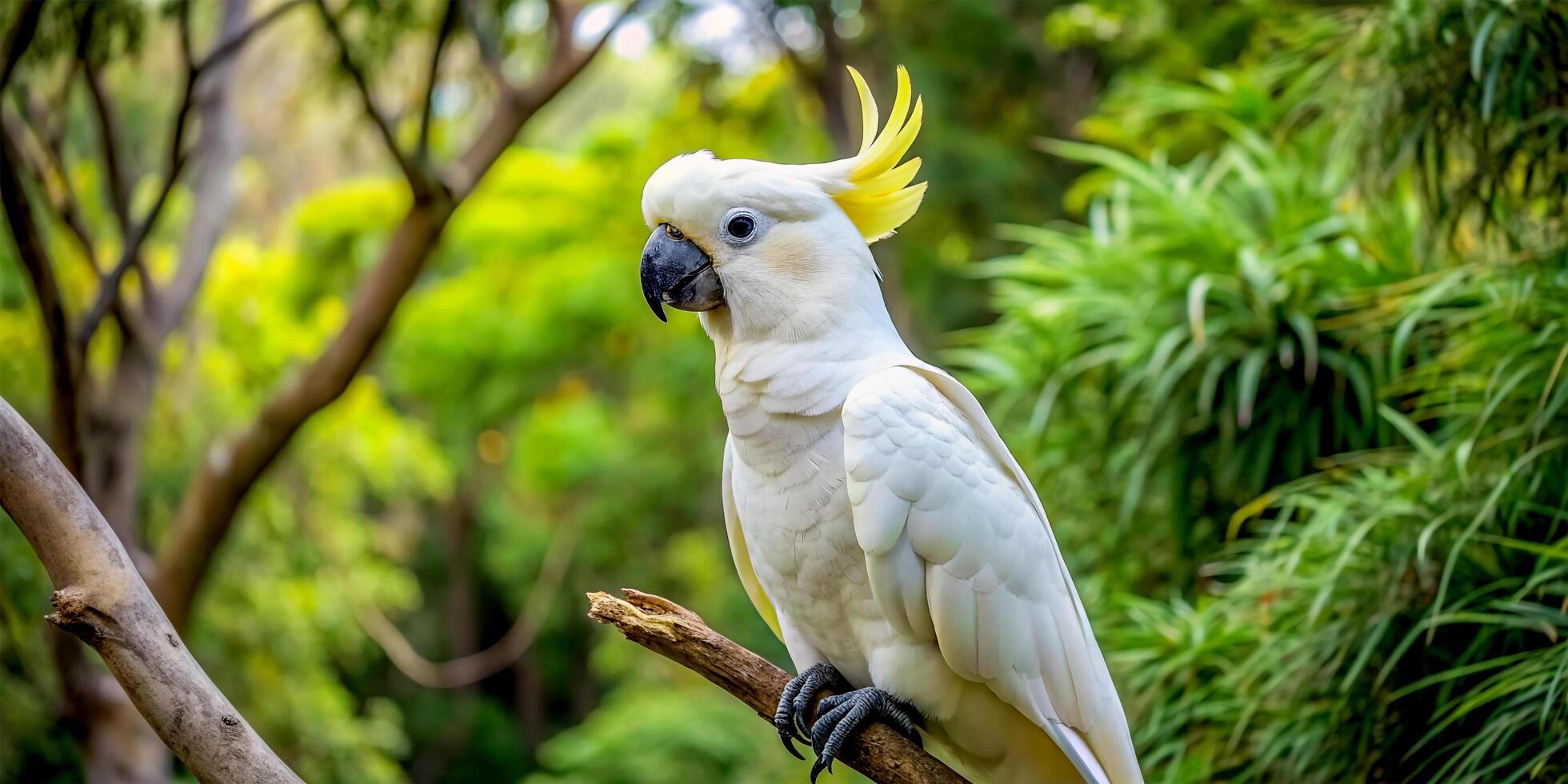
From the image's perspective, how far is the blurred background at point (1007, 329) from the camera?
1994 mm

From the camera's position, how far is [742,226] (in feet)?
4.54

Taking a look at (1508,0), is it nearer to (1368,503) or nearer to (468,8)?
(1368,503)

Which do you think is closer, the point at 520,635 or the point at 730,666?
the point at 730,666

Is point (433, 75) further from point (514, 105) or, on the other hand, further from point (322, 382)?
point (322, 382)

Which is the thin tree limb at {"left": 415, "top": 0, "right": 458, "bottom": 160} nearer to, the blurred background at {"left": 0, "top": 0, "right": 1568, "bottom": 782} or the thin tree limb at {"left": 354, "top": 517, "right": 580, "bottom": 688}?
the blurred background at {"left": 0, "top": 0, "right": 1568, "bottom": 782}

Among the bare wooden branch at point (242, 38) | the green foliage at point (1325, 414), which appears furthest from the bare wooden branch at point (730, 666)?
the bare wooden branch at point (242, 38)

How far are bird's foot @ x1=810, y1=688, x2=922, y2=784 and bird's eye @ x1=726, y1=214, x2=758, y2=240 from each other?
1.85 ft

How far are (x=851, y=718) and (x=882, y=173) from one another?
0.66 meters

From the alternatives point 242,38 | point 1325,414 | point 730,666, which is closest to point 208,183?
point 242,38

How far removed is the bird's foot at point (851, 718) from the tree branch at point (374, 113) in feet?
6.37

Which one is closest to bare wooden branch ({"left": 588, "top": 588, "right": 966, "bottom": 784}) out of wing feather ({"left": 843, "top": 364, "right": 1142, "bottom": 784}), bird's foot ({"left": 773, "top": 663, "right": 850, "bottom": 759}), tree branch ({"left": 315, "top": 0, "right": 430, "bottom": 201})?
bird's foot ({"left": 773, "top": 663, "right": 850, "bottom": 759})

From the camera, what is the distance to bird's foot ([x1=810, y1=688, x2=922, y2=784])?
1.37 m

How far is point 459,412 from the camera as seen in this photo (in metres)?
7.11

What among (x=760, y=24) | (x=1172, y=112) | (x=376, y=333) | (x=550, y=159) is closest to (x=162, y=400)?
(x=376, y=333)
